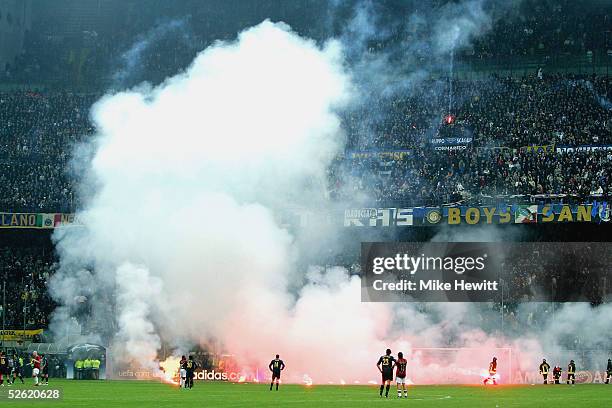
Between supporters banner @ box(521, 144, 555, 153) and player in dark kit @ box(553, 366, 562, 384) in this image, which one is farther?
supporters banner @ box(521, 144, 555, 153)

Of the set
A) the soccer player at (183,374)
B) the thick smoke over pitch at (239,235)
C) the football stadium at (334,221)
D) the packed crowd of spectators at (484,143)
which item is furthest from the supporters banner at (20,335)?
the packed crowd of spectators at (484,143)

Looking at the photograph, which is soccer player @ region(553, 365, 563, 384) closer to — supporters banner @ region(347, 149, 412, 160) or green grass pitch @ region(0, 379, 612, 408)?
green grass pitch @ region(0, 379, 612, 408)

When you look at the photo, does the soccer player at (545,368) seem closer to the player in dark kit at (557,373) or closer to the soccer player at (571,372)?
the player in dark kit at (557,373)

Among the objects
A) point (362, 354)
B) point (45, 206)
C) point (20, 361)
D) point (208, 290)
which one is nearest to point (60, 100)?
point (45, 206)

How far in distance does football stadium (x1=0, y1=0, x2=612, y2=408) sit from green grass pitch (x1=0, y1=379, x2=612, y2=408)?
16.5 inches

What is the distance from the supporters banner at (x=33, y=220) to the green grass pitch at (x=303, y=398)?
1795cm

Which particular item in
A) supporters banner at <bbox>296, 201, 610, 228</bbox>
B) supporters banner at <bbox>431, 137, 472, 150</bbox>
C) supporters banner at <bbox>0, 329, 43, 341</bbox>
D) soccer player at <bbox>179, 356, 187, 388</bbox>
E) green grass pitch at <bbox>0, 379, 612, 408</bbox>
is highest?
supporters banner at <bbox>431, 137, 472, 150</bbox>

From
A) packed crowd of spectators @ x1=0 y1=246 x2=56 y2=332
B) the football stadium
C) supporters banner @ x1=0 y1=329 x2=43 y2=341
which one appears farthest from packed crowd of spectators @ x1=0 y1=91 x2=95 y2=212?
supporters banner @ x1=0 y1=329 x2=43 y2=341

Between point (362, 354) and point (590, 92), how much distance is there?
22.3 meters

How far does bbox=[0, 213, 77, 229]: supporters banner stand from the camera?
183 ft

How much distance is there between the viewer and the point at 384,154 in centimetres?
5662

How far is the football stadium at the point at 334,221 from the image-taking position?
4450 centimetres

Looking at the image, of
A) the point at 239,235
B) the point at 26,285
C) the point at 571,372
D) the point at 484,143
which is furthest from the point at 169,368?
the point at 484,143

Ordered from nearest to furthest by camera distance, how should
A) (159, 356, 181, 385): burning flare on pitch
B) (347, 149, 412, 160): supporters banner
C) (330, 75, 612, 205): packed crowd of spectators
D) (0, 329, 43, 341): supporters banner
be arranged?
(159, 356, 181, 385): burning flare on pitch < (330, 75, 612, 205): packed crowd of spectators < (0, 329, 43, 341): supporters banner < (347, 149, 412, 160): supporters banner
